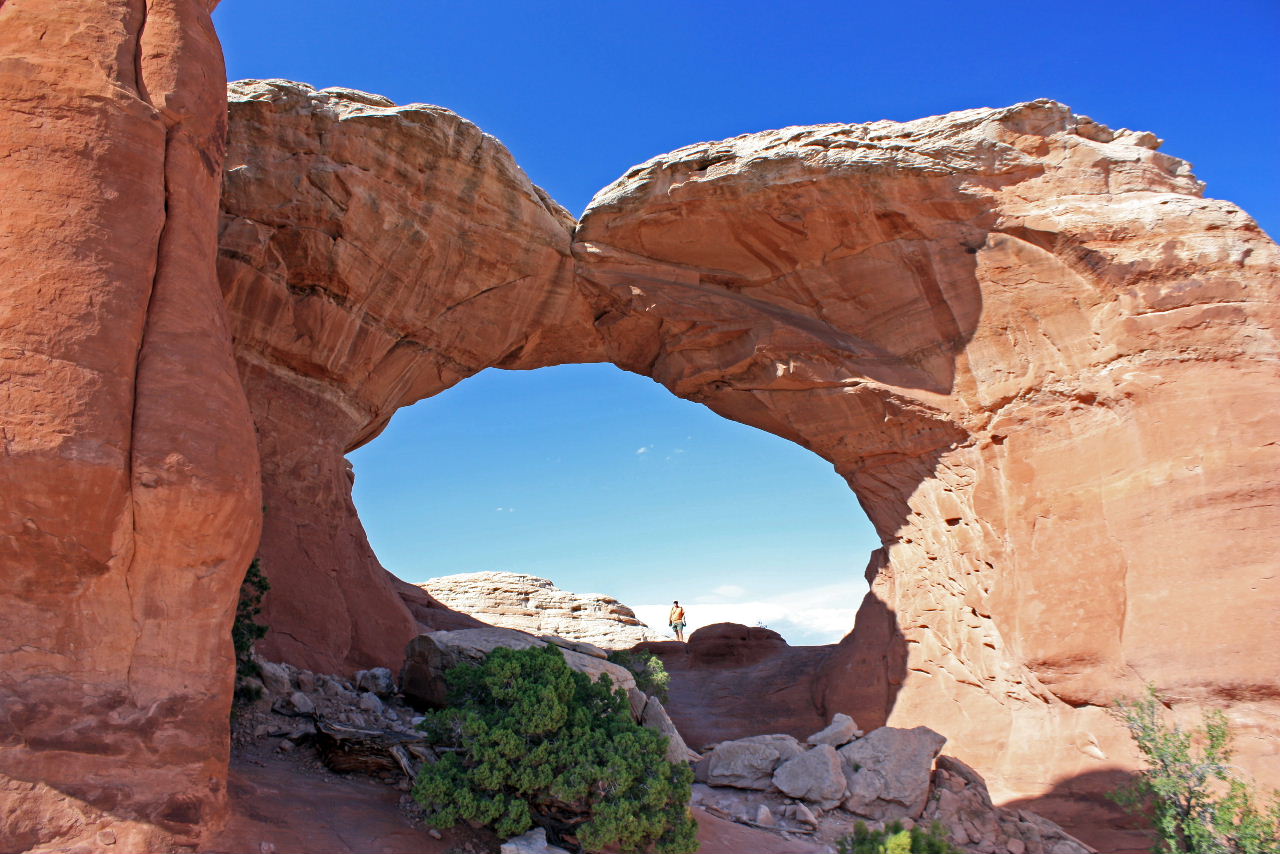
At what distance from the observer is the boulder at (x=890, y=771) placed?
1182 centimetres

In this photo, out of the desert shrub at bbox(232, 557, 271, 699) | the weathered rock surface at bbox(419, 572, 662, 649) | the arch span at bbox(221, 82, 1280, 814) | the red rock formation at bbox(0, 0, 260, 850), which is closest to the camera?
the red rock formation at bbox(0, 0, 260, 850)

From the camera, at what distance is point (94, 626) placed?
6.91 metres

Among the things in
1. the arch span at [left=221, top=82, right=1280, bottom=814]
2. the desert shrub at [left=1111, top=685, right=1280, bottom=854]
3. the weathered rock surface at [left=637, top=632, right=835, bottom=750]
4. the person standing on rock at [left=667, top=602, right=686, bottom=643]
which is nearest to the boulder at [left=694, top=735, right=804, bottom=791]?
the arch span at [left=221, top=82, right=1280, bottom=814]

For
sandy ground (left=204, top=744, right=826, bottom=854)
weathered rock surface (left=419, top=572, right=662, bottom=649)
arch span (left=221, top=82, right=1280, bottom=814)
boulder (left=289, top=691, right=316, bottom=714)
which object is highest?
arch span (left=221, top=82, right=1280, bottom=814)

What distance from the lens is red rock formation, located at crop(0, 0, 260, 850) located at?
6.59m

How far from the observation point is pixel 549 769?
874 centimetres

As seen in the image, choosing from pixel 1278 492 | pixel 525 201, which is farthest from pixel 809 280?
pixel 1278 492

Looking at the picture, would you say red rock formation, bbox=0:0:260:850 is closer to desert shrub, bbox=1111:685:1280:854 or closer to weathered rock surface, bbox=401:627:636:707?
weathered rock surface, bbox=401:627:636:707

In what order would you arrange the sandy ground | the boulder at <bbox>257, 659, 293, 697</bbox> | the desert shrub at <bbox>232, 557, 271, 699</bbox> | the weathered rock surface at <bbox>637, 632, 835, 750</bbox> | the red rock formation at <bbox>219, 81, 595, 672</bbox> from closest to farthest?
the sandy ground → the desert shrub at <bbox>232, 557, 271, 699</bbox> → the boulder at <bbox>257, 659, 293, 697</bbox> → the red rock formation at <bbox>219, 81, 595, 672</bbox> → the weathered rock surface at <bbox>637, 632, 835, 750</bbox>

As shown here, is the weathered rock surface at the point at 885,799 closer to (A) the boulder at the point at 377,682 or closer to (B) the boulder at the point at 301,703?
(A) the boulder at the point at 377,682

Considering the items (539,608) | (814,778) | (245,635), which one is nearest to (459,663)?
(245,635)

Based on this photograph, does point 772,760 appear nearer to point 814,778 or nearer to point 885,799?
point 814,778

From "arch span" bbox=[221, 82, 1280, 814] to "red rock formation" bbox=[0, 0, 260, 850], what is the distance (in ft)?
21.7

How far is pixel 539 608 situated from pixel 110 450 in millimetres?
21989
